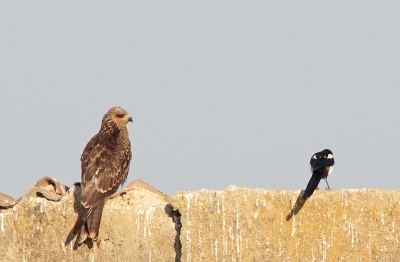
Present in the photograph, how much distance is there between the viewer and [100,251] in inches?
324

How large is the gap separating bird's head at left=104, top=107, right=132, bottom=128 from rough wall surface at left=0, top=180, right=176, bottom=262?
1651 mm

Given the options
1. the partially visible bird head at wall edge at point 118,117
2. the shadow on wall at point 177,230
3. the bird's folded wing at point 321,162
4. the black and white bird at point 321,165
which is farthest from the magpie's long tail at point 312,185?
the partially visible bird head at wall edge at point 118,117

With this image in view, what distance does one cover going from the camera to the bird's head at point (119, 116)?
33.4 feet

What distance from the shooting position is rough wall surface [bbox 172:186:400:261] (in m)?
7.43

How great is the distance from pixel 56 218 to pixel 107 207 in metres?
0.57

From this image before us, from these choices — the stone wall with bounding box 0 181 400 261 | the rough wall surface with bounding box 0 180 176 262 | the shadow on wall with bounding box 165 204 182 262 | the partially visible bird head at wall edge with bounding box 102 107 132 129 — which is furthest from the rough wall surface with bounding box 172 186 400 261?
the partially visible bird head at wall edge with bounding box 102 107 132 129

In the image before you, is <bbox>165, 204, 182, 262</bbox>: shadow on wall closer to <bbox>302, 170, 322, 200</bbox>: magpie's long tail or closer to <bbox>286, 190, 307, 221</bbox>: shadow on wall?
<bbox>286, 190, 307, 221</bbox>: shadow on wall

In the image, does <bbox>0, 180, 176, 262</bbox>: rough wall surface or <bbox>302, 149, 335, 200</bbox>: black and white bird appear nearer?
<bbox>0, 180, 176, 262</bbox>: rough wall surface

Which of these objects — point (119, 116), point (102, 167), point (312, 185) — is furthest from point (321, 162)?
point (119, 116)

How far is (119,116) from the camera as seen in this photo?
33.7 ft

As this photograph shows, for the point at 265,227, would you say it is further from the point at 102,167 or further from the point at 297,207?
the point at 102,167

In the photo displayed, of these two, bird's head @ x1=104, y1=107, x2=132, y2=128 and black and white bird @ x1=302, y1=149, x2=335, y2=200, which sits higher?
bird's head @ x1=104, y1=107, x2=132, y2=128

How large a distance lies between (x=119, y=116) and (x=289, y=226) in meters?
3.56

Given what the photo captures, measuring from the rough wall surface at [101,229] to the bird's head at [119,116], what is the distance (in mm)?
1651
